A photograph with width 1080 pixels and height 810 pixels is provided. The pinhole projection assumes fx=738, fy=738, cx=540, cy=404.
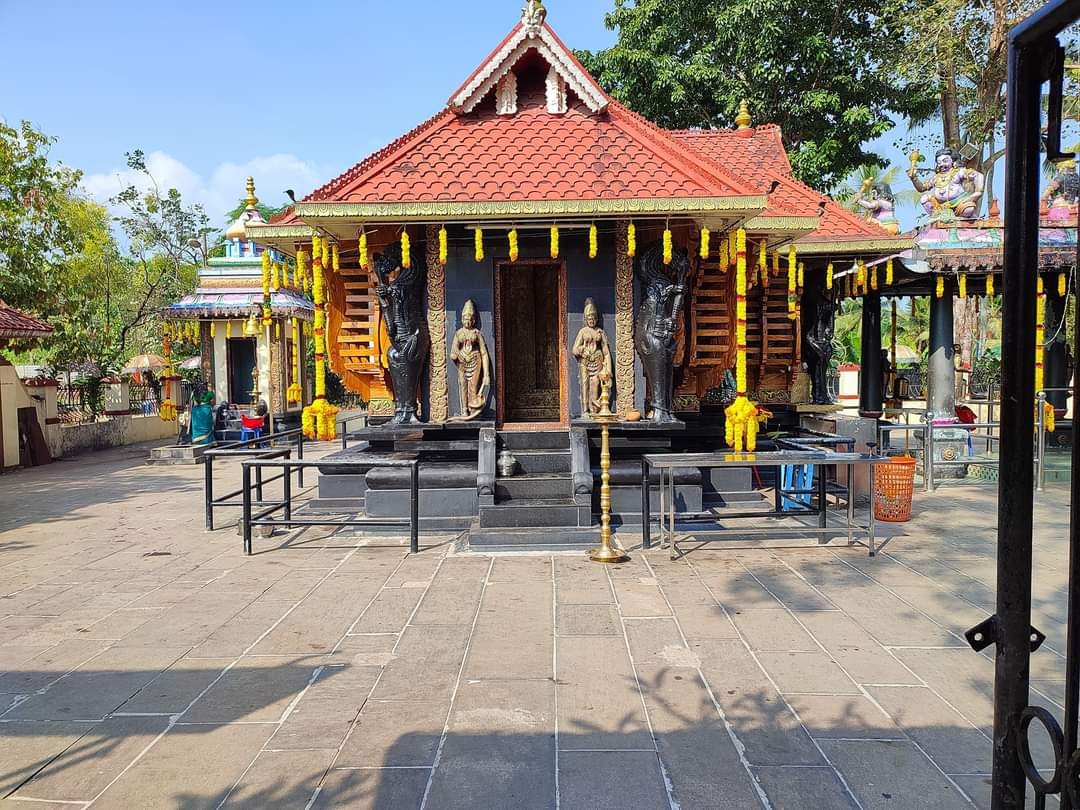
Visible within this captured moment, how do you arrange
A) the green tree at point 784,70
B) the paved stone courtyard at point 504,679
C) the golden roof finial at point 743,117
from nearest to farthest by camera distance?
the paved stone courtyard at point 504,679, the golden roof finial at point 743,117, the green tree at point 784,70

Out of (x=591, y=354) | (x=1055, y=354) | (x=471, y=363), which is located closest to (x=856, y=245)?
(x=591, y=354)

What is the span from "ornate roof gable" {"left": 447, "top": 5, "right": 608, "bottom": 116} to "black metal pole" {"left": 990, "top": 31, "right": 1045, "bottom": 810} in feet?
24.7

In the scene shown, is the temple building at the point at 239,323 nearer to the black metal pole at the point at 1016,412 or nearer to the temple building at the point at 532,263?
the temple building at the point at 532,263

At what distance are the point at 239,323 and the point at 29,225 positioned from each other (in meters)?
5.43

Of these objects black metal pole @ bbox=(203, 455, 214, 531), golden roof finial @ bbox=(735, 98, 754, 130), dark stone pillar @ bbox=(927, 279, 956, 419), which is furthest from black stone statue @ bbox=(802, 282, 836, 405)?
black metal pole @ bbox=(203, 455, 214, 531)

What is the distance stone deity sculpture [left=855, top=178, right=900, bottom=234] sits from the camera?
473 inches

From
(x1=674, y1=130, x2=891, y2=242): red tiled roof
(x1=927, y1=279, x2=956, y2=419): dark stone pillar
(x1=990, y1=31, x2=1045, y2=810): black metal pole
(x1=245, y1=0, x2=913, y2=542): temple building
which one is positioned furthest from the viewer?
(x1=927, y1=279, x2=956, y2=419): dark stone pillar

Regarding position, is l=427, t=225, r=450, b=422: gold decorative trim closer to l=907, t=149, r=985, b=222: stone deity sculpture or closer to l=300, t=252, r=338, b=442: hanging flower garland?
l=300, t=252, r=338, b=442: hanging flower garland

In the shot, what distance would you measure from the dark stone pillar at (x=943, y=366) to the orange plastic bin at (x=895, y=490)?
14.9 feet

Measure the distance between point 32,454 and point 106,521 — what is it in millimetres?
8789

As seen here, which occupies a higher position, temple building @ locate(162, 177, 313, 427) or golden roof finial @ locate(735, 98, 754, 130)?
golden roof finial @ locate(735, 98, 754, 130)

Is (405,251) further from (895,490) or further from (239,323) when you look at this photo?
(239,323)

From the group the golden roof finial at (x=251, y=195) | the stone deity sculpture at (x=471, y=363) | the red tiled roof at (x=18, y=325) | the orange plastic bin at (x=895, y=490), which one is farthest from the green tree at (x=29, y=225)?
the orange plastic bin at (x=895, y=490)

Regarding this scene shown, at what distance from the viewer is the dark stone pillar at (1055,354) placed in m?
13.6
